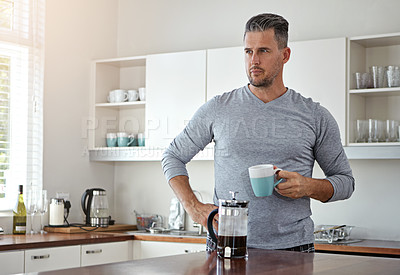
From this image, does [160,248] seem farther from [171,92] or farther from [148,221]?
Answer: [171,92]

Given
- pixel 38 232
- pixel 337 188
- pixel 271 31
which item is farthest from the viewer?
pixel 38 232

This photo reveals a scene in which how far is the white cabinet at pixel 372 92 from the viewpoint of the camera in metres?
3.49

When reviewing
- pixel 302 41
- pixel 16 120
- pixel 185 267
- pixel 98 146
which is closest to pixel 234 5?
pixel 302 41

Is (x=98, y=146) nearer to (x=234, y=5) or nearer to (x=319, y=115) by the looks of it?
(x=234, y=5)

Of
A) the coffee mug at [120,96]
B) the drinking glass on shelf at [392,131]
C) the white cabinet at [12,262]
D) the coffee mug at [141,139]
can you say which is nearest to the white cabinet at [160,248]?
A: the coffee mug at [141,139]

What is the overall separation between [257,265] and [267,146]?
57 cm

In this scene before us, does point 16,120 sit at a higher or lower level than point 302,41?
Result: lower

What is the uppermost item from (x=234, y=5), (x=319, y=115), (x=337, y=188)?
(x=234, y=5)

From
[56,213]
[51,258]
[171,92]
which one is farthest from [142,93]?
[51,258]

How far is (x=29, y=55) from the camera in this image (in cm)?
414

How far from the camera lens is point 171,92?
4.16 meters

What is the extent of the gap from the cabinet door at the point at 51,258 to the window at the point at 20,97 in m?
0.64

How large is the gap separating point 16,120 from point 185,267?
2757mm

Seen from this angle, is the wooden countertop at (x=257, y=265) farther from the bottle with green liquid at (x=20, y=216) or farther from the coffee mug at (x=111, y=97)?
the coffee mug at (x=111, y=97)
